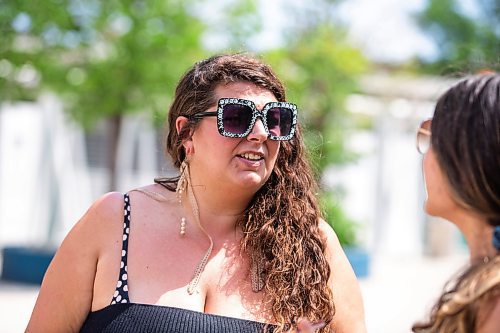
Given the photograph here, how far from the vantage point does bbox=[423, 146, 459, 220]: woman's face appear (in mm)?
1758

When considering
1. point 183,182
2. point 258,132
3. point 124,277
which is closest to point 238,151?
point 258,132

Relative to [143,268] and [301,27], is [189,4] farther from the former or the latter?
[143,268]

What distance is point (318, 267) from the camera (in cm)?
251

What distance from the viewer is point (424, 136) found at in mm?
1973

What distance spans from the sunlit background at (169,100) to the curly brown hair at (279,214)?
246mm

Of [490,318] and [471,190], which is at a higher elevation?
[471,190]

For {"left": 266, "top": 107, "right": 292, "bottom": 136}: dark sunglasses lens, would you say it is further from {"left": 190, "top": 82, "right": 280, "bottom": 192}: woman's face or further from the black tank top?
the black tank top

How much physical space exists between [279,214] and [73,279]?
73cm

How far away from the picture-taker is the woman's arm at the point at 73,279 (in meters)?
2.43

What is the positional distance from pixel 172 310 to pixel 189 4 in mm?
8924

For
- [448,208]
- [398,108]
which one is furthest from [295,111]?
[398,108]

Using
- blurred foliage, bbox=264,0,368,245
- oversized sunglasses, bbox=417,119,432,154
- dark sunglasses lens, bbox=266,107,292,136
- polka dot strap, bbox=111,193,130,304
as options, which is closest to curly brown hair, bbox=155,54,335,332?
dark sunglasses lens, bbox=266,107,292,136

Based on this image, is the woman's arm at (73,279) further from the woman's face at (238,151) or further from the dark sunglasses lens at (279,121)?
the dark sunglasses lens at (279,121)

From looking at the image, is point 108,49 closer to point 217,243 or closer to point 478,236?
point 217,243
